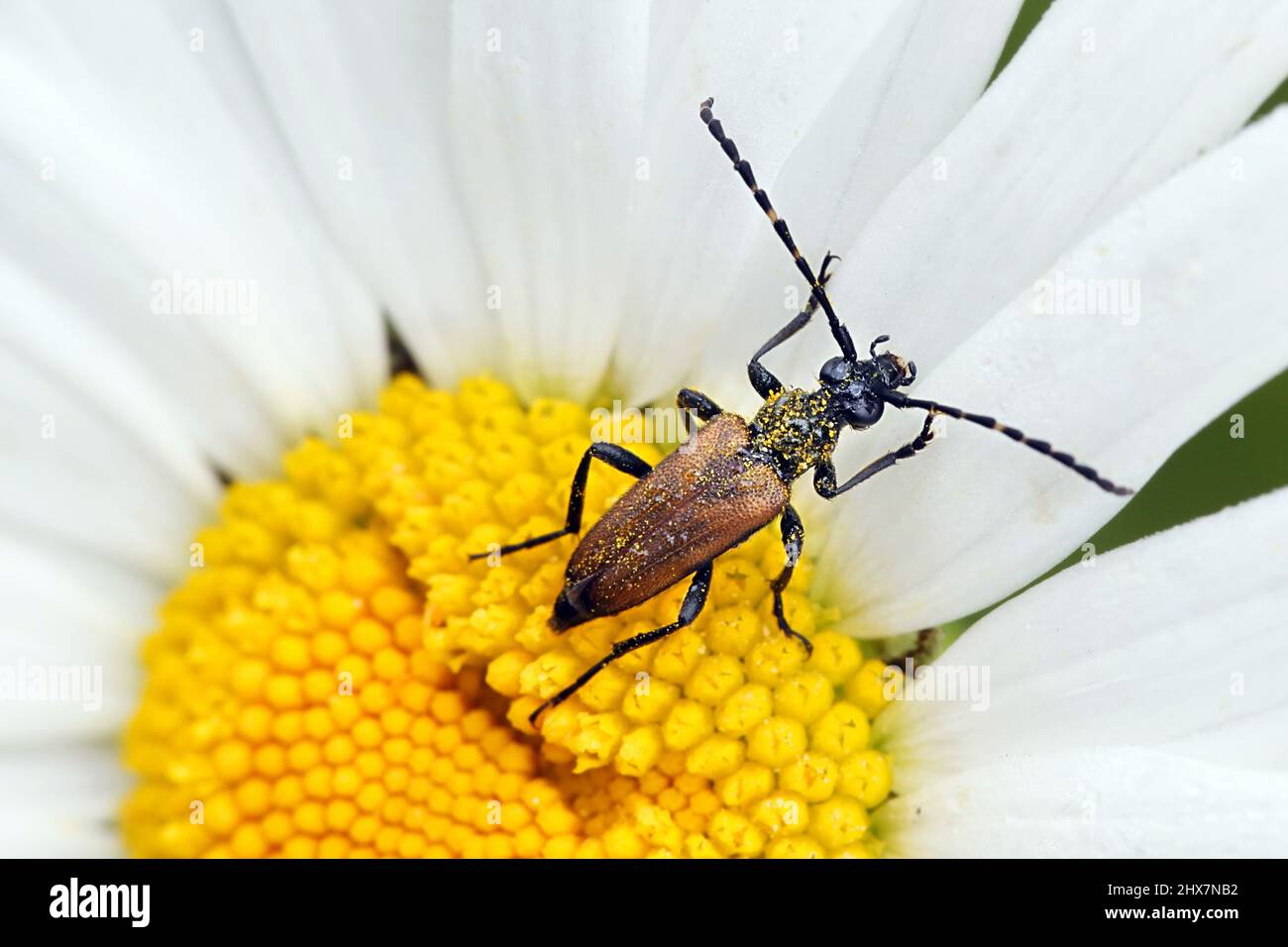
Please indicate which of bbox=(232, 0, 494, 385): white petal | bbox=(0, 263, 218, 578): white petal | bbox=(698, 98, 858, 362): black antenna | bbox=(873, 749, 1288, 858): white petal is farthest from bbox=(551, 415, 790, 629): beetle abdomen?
bbox=(0, 263, 218, 578): white petal

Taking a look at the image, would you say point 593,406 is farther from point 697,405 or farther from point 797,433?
point 797,433

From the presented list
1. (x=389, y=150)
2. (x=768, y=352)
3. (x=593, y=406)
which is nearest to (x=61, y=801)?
(x=593, y=406)

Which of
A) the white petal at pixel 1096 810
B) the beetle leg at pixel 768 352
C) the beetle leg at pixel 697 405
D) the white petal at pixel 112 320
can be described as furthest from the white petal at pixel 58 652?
the white petal at pixel 1096 810

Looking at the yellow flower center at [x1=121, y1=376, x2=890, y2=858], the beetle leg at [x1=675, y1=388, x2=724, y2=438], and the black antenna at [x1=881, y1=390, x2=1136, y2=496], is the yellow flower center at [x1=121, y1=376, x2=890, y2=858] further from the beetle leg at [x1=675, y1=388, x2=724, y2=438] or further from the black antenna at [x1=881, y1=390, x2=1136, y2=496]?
the black antenna at [x1=881, y1=390, x2=1136, y2=496]

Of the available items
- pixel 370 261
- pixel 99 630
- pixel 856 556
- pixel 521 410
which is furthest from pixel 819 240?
pixel 99 630

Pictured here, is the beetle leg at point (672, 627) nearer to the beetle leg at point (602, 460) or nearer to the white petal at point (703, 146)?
the beetle leg at point (602, 460)
